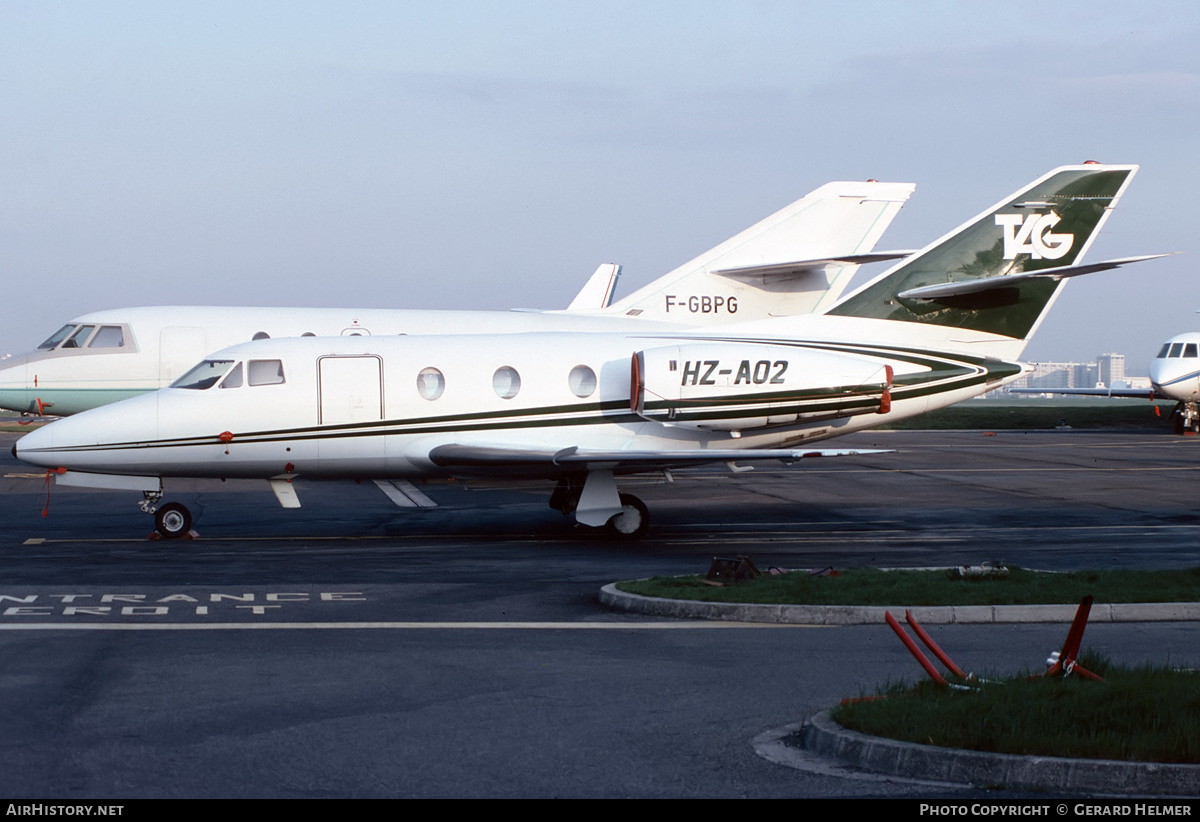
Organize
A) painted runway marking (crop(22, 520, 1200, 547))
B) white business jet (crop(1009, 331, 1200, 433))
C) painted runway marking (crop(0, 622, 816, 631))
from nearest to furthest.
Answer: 1. painted runway marking (crop(0, 622, 816, 631))
2. painted runway marking (crop(22, 520, 1200, 547))
3. white business jet (crop(1009, 331, 1200, 433))

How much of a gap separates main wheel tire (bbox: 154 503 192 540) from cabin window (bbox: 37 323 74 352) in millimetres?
8683

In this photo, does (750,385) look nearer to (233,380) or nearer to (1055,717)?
(233,380)

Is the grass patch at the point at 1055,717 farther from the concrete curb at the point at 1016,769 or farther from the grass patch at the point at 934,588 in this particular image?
the grass patch at the point at 934,588

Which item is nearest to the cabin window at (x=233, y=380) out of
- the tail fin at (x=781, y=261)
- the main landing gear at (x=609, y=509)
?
the main landing gear at (x=609, y=509)

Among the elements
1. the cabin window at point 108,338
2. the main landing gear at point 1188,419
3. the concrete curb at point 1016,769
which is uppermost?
the cabin window at point 108,338

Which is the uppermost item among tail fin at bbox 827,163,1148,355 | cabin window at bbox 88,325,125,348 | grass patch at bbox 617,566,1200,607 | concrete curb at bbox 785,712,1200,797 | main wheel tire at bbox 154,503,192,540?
tail fin at bbox 827,163,1148,355

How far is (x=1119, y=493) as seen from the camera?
81.5ft

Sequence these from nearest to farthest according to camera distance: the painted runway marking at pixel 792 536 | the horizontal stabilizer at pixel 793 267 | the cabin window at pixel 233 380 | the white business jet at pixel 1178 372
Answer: the painted runway marking at pixel 792 536
the cabin window at pixel 233 380
the horizontal stabilizer at pixel 793 267
the white business jet at pixel 1178 372

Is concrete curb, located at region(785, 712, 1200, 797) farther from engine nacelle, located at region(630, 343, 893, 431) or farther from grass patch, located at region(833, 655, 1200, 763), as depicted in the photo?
engine nacelle, located at region(630, 343, 893, 431)

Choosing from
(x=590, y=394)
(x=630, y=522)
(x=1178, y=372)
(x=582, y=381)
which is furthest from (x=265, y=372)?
(x=1178, y=372)

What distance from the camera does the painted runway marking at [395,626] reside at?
11062 mm

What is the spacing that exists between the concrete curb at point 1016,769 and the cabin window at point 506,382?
1271 centimetres

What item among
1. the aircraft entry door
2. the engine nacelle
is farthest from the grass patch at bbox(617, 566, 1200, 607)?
the aircraft entry door

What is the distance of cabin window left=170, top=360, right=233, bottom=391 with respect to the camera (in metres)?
18.7
